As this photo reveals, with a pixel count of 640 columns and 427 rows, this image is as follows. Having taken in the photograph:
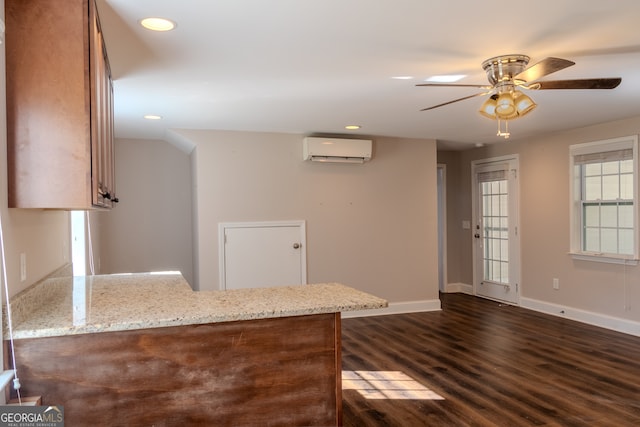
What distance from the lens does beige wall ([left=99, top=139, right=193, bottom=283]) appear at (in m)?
5.39

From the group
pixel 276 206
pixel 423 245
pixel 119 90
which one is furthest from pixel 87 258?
pixel 423 245

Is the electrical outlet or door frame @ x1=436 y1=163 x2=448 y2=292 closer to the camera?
the electrical outlet

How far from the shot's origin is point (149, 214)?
18.1 feet

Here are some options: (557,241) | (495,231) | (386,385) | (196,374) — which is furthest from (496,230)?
(196,374)

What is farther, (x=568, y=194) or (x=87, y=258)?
(x=568, y=194)

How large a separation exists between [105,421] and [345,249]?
405cm

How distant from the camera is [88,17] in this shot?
1.74 meters

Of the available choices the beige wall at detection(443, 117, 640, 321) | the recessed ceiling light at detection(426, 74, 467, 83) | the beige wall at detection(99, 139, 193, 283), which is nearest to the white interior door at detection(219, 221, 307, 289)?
the beige wall at detection(99, 139, 193, 283)

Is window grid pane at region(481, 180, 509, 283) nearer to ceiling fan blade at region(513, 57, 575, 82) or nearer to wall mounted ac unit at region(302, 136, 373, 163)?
wall mounted ac unit at region(302, 136, 373, 163)

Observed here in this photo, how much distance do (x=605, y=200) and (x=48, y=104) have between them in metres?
5.22

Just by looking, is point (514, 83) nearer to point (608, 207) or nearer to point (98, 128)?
point (98, 128)

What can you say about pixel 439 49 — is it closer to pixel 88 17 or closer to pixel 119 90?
pixel 88 17

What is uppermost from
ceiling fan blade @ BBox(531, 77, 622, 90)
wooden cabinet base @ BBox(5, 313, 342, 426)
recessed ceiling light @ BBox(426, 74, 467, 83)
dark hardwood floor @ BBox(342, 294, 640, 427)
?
recessed ceiling light @ BBox(426, 74, 467, 83)

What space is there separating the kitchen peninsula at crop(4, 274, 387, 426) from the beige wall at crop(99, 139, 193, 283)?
356cm
